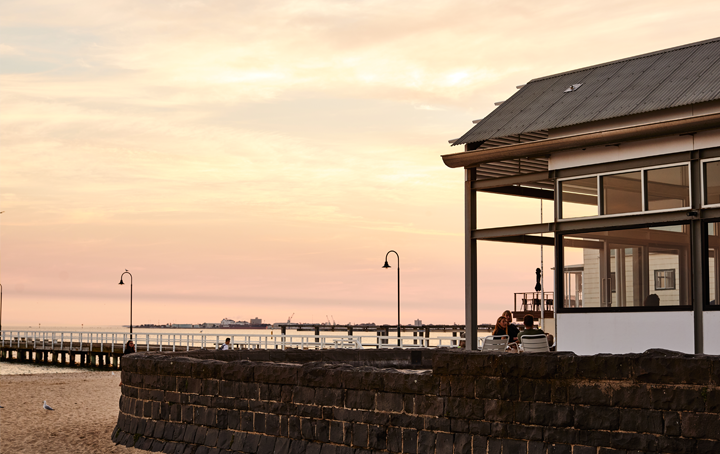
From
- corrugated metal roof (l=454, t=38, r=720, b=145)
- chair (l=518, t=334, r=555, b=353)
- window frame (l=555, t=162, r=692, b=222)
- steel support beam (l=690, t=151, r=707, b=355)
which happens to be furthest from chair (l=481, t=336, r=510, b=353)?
corrugated metal roof (l=454, t=38, r=720, b=145)

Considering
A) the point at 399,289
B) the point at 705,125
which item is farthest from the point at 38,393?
the point at 399,289

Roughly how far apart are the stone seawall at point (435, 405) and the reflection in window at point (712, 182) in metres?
6.89

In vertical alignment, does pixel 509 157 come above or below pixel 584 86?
below

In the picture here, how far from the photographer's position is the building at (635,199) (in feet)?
47.6

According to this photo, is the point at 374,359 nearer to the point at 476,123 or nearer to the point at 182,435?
the point at 476,123

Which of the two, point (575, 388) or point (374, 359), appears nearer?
point (575, 388)

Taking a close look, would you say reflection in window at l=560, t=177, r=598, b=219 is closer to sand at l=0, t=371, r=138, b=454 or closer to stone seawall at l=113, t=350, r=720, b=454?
stone seawall at l=113, t=350, r=720, b=454

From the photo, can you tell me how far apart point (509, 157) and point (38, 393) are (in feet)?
50.5

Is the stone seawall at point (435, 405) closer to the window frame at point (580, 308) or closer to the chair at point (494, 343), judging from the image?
the chair at point (494, 343)

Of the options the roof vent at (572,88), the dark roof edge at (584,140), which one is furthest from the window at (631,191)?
the roof vent at (572,88)

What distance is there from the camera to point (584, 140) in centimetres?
1577

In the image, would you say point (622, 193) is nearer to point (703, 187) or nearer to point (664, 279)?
point (703, 187)

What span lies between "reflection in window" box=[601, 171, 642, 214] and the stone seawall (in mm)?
6687

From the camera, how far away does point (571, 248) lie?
16.3 metres
